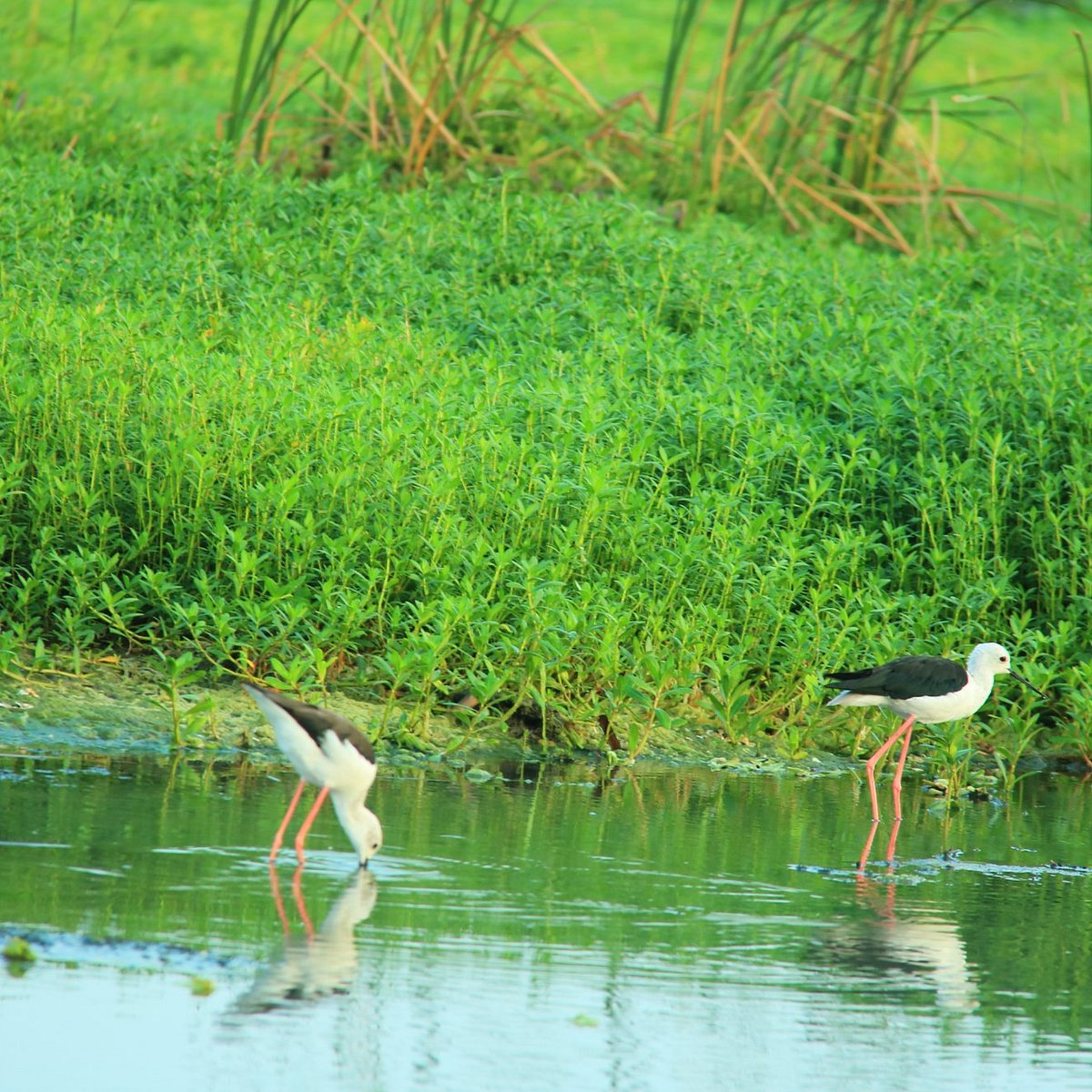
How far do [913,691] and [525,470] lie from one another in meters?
2.39

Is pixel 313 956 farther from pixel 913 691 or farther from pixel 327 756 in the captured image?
pixel 913 691

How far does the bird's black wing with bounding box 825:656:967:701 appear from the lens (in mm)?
7332

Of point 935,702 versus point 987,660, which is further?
point 987,660

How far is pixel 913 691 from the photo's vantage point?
24.1ft

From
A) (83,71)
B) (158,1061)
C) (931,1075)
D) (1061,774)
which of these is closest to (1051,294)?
(1061,774)

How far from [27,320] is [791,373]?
4.44 meters

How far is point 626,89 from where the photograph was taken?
69.7 ft

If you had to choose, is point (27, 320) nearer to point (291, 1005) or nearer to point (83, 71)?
point (291, 1005)

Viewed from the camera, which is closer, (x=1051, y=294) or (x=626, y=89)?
(x=1051, y=294)

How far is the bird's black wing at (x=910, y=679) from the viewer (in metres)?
7.33

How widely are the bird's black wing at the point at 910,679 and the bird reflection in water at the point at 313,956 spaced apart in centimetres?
267

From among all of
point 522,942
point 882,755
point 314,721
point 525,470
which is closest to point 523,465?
point 525,470

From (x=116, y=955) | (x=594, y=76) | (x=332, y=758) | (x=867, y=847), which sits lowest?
(x=867, y=847)

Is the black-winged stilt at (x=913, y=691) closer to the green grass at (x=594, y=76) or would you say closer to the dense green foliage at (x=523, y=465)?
the dense green foliage at (x=523, y=465)
